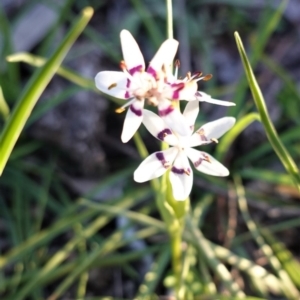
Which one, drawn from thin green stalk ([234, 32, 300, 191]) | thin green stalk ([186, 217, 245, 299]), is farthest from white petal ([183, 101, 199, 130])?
thin green stalk ([186, 217, 245, 299])

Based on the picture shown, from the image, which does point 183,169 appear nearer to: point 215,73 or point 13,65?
point 13,65

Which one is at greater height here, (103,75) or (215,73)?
(215,73)

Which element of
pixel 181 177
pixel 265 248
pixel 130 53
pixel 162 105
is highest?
pixel 130 53

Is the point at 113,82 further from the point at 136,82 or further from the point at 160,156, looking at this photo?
the point at 160,156

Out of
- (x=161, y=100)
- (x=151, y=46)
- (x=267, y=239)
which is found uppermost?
(x=151, y=46)

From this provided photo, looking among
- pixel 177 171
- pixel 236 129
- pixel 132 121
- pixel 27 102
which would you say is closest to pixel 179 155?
pixel 177 171

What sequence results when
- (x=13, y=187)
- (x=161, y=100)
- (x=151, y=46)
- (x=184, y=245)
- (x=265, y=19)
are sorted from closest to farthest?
(x=161, y=100) → (x=184, y=245) → (x=13, y=187) → (x=265, y=19) → (x=151, y=46)

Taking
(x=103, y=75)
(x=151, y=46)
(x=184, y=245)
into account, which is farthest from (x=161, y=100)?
(x=151, y=46)
